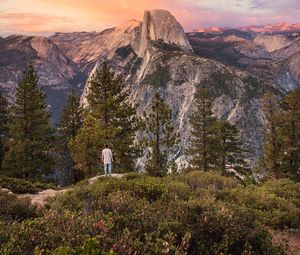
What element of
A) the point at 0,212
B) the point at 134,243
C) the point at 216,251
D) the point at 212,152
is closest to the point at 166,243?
the point at 134,243

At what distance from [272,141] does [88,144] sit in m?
18.4

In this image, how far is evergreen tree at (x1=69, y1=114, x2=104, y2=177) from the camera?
33.0m

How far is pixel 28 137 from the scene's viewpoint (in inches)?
1581

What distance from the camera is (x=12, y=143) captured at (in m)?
38.9

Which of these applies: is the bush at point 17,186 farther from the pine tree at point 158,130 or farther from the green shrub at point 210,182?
the pine tree at point 158,130

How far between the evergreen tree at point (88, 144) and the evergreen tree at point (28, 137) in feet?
21.3

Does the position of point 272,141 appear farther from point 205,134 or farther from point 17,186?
point 17,186

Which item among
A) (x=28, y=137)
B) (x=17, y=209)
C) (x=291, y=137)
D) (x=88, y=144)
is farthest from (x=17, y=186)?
(x=291, y=137)

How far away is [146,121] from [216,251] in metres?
29.7

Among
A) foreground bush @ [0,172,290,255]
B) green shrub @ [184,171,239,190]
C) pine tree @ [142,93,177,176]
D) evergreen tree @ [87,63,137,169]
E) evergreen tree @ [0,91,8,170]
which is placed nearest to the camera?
foreground bush @ [0,172,290,255]

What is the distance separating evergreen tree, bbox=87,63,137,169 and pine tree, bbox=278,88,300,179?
1442cm

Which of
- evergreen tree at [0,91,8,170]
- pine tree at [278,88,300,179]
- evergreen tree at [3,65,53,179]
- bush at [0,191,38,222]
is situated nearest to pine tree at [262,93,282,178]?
pine tree at [278,88,300,179]

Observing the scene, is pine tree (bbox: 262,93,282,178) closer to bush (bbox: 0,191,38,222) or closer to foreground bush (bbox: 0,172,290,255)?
foreground bush (bbox: 0,172,290,255)

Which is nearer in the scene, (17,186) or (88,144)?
(17,186)
